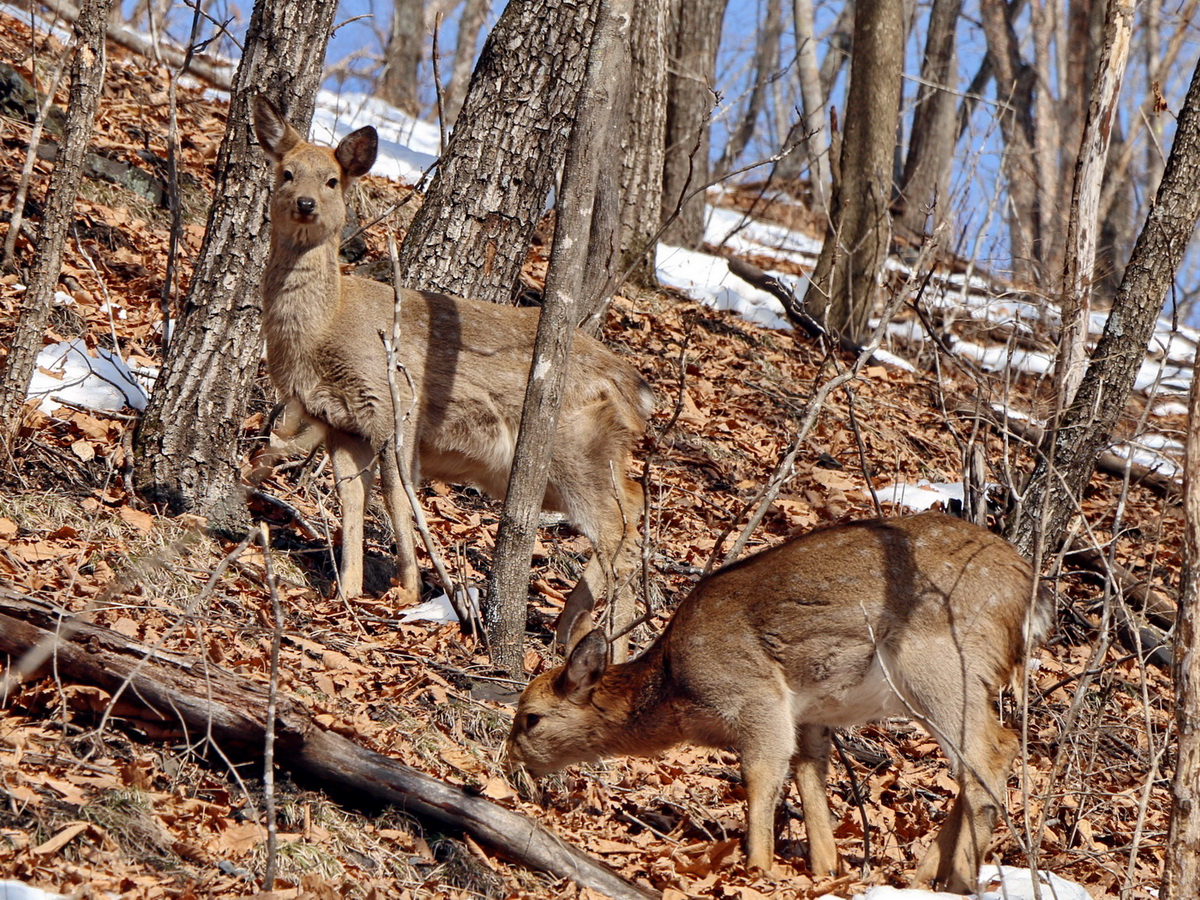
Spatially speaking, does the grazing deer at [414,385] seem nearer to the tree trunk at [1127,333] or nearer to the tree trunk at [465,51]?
the tree trunk at [1127,333]

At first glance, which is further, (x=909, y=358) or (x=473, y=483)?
(x=909, y=358)

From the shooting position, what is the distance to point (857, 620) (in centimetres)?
593

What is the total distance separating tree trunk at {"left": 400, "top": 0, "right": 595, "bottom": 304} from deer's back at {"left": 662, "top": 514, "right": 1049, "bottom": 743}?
4092 millimetres

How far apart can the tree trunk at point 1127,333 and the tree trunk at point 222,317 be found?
4880 millimetres

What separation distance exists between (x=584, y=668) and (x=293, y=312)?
3013 millimetres

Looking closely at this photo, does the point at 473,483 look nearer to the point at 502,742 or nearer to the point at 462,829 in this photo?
the point at 502,742

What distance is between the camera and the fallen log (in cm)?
513

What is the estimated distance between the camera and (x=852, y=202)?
14.1 meters

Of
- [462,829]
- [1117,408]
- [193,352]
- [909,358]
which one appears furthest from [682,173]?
[462,829]

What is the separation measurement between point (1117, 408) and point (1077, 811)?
296cm

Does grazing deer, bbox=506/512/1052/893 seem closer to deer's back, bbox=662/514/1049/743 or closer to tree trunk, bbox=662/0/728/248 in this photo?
deer's back, bbox=662/514/1049/743

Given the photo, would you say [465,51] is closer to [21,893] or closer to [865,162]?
[865,162]

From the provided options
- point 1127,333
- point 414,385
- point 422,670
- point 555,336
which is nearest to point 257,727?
point 422,670

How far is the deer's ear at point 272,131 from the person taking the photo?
756 centimetres
